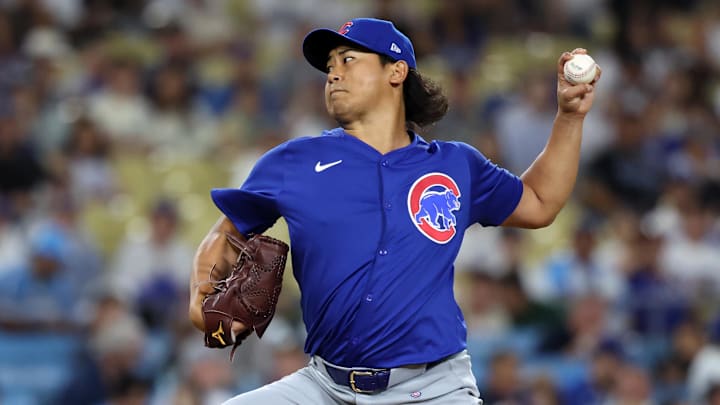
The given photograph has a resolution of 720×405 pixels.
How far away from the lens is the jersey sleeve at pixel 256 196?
3.83 meters

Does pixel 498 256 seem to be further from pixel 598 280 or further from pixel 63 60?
pixel 63 60

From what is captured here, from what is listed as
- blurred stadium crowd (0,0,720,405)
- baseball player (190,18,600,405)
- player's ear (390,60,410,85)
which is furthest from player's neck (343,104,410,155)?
blurred stadium crowd (0,0,720,405)

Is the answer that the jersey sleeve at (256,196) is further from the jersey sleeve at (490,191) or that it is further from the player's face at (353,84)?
the jersey sleeve at (490,191)

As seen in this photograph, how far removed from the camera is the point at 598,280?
8094 mm

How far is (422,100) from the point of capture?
417 centimetres

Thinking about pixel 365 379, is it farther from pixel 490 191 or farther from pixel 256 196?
pixel 490 191

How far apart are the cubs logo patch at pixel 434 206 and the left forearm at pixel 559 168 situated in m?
0.44

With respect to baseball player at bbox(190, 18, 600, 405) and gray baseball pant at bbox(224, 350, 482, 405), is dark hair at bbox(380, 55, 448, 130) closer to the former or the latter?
baseball player at bbox(190, 18, 600, 405)

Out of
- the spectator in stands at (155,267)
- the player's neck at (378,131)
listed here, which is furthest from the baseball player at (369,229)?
the spectator in stands at (155,267)

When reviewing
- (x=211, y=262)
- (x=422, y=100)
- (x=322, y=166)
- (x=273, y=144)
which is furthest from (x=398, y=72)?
(x=273, y=144)

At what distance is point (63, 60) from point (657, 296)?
16.8 feet

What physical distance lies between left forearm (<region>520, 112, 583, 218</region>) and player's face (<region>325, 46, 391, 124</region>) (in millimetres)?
648

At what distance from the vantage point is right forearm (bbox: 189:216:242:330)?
3.81 metres

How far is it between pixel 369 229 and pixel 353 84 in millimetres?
497
